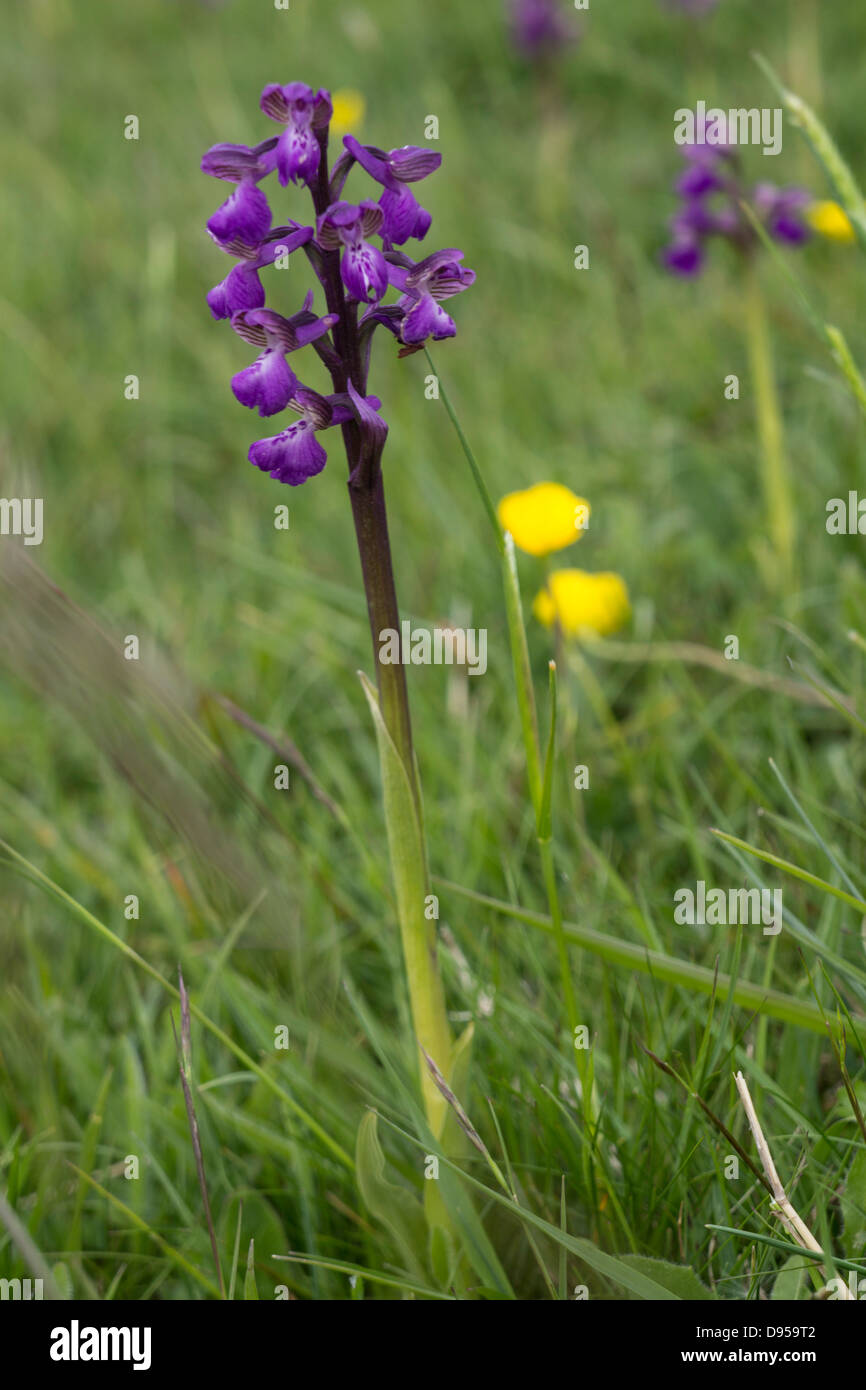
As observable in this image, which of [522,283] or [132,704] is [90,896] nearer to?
[132,704]

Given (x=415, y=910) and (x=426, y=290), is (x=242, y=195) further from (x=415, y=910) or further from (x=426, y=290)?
(x=415, y=910)

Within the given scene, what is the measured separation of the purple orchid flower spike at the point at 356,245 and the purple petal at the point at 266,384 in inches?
3.8

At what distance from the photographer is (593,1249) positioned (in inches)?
40.8

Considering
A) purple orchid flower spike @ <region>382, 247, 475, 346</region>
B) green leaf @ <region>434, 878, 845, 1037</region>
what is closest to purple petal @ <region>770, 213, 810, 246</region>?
purple orchid flower spike @ <region>382, 247, 475, 346</region>

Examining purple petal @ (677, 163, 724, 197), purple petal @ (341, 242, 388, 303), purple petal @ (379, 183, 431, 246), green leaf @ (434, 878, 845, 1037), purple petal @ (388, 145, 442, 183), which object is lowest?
green leaf @ (434, 878, 845, 1037)

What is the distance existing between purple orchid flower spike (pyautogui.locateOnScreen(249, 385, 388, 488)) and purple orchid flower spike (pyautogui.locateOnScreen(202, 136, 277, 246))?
0.15 metres

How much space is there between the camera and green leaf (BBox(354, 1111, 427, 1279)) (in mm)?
1171

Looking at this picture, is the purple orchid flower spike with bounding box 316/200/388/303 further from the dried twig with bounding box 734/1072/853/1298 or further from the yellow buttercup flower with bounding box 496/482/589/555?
the yellow buttercup flower with bounding box 496/482/589/555

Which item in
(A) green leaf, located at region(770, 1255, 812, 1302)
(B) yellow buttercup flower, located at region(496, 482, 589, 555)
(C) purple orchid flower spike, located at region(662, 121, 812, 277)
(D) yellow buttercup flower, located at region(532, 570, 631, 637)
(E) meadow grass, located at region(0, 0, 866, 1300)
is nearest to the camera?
(A) green leaf, located at region(770, 1255, 812, 1302)

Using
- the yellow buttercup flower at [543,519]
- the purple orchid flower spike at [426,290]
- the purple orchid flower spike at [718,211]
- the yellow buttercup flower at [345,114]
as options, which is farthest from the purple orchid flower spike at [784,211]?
the purple orchid flower spike at [426,290]

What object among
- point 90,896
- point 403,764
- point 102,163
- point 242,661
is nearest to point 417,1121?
point 403,764

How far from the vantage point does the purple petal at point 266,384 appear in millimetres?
1021

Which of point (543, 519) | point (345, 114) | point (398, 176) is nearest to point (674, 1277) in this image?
point (398, 176)
